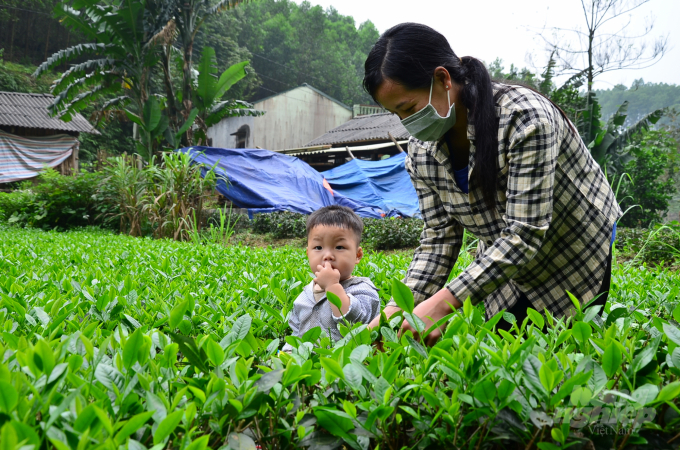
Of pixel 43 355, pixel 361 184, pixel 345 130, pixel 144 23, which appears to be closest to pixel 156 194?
pixel 144 23

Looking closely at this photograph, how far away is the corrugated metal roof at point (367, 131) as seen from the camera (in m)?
21.3

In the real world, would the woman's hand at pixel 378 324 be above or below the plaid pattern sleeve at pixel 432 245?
below

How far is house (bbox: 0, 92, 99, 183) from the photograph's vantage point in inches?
721

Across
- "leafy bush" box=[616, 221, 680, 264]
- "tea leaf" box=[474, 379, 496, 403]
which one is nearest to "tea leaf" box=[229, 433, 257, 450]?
"tea leaf" box=[474, 379, 496, 403]

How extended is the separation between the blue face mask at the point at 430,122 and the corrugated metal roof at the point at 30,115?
19873 mm

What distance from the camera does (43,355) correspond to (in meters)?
0.87

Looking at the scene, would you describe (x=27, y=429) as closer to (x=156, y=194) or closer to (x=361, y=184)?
(x=156, y=194)

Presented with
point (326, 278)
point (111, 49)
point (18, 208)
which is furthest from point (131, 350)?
point (111, 49)

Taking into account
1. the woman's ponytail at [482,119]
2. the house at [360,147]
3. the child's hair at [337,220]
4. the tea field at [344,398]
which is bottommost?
the tea field at [344,398]

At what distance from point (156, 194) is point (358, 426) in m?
8.90

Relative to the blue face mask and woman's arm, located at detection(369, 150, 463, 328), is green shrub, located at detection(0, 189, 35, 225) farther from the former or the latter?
the blue face mask

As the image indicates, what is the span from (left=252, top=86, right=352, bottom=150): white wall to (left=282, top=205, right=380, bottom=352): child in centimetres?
2552

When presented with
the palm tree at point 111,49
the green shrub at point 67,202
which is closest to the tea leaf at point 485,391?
the green shrub at point 67,202

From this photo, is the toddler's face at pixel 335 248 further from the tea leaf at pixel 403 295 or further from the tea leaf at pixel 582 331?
the tea leaf at pixel 582 331
